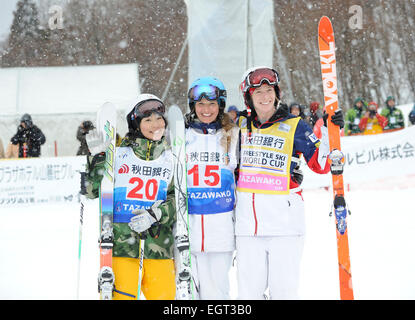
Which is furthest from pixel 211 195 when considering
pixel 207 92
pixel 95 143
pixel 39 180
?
pixel 39 180

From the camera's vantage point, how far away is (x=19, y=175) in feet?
34.3

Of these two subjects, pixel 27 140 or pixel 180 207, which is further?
pixel 27 140

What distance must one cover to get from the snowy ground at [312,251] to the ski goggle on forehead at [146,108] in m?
1.99

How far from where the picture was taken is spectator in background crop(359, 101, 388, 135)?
1402cm

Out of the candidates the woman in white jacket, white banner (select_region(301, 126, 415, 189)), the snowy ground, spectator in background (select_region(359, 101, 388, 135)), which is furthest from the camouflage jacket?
spectator in background (select_region(359, 101, 388, 135))

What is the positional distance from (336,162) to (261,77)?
77 cm

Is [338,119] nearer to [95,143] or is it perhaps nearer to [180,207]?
[180,207]

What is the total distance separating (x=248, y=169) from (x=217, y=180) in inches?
8.3

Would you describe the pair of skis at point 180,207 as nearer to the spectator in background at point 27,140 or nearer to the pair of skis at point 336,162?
the pair of skis at point 336,162

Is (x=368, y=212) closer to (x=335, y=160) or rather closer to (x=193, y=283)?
(x=335, y=160)

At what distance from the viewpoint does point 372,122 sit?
14.2 metres
